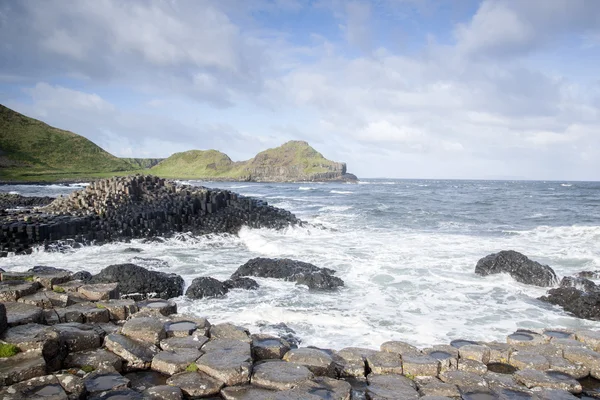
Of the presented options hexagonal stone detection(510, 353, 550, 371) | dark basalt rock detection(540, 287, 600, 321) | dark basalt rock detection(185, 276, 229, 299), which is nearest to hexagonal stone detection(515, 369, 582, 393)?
hexagonal stone detection(510, 353, 550, 371)

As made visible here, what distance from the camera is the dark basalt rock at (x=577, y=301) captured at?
11.6 meters

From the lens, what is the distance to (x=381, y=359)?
6707mm

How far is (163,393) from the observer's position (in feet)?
16.6

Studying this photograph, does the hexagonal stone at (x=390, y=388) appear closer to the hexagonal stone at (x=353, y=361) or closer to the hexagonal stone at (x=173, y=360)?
the hexagonal stone at (x=353, y=361)

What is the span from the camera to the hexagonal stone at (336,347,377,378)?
640cm

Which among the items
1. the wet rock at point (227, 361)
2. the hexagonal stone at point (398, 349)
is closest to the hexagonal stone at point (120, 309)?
the wet rock at point (227, 361)

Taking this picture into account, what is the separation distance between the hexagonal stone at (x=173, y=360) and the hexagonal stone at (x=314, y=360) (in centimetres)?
145

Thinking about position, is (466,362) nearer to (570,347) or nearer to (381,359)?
(381,359)

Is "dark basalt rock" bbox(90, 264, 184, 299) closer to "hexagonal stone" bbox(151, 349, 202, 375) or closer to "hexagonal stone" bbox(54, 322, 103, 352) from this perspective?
"hexagonal stone" bbox(54, 322, 103, 352)

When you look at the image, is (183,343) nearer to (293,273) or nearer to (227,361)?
(227,361)

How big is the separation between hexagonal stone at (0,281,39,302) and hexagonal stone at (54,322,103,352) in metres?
1.94

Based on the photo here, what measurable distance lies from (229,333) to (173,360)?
1329 millimetres

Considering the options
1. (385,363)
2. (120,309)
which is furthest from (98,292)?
(385,363)

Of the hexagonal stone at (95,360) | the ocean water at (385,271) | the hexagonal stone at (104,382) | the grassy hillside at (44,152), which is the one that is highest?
the grassy hillside at (44,152)
